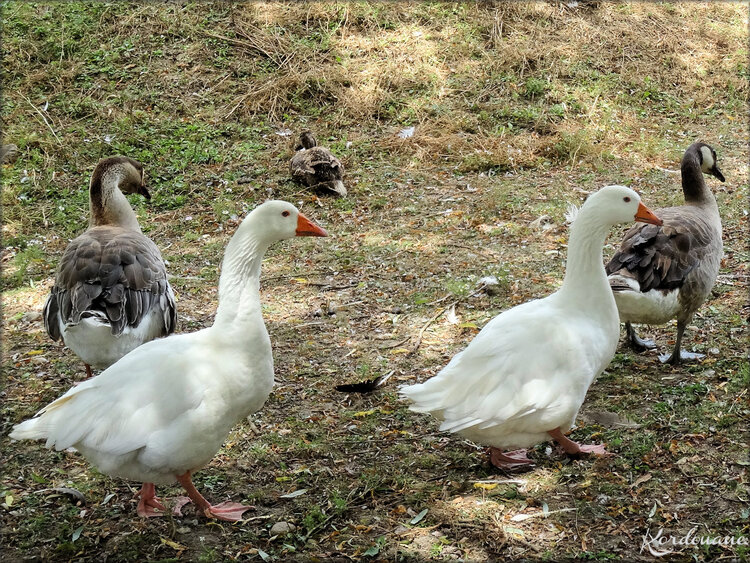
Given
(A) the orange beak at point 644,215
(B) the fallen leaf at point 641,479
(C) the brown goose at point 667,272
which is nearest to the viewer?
(B) the fallen leaf at point 641,479

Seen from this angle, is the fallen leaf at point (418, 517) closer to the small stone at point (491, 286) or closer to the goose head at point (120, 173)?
the small stone at point (491, 286)

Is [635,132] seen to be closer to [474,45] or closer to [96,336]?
[474,45]

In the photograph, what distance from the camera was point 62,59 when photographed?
424 inches

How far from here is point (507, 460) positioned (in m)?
4.37

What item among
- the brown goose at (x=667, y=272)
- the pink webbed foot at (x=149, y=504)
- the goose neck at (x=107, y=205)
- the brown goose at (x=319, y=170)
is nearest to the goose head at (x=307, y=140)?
the brown goose at (x=319, y=170)

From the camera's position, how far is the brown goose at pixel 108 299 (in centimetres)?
498

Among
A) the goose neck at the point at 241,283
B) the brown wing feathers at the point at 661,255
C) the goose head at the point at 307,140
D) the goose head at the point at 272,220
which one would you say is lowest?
the goose head at the point at 307,140

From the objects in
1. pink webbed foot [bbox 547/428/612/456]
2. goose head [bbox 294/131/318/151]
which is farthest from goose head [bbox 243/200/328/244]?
goose head [bbox 294/131/318/151]

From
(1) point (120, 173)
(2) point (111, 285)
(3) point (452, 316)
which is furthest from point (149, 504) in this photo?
(1) point (120, 173)

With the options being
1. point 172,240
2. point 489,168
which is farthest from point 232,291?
point 489,168

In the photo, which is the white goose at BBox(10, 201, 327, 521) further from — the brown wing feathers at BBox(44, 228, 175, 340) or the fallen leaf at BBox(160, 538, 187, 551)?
the brown wing feathers at BBox(44, 228, 175, 340)

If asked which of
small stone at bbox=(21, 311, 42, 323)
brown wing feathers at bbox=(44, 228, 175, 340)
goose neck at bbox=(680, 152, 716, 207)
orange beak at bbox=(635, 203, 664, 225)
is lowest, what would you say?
small stone at bbox=(21, 311, 42, 323)

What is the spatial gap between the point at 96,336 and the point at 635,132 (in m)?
7.97

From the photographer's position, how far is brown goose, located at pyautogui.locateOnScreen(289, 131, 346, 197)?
8.80 m
